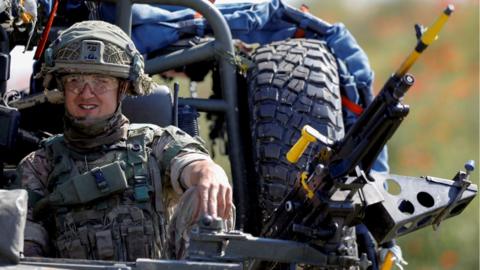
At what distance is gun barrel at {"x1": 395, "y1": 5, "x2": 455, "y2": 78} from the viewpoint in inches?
250

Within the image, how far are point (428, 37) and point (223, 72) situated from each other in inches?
85.8

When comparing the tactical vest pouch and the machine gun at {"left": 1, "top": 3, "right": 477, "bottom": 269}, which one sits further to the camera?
the tactical vest pouch

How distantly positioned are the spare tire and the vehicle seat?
0.56 meters

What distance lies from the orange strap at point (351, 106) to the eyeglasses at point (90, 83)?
1887 mm

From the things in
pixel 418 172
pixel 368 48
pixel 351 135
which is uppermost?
pixel 351 135

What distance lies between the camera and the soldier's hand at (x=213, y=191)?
6.38 m

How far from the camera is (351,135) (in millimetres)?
6695

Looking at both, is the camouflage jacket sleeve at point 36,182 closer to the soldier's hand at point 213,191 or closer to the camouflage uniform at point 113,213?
the camouflage uniform at point 113,213

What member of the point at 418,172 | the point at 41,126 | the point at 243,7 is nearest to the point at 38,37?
the point at 41,126

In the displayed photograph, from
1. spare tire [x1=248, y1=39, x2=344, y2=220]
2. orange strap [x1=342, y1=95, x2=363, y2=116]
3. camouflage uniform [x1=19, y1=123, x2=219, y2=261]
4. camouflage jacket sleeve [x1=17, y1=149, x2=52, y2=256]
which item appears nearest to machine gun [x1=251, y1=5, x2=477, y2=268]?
camouflage uniform [x1=19, y1=123, x2=219, y2=261]

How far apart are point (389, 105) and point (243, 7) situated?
2652mm

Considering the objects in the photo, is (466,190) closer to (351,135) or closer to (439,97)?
(351,135)

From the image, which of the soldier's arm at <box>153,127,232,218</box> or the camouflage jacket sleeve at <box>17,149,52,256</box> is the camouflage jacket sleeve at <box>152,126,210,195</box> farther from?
the camouflage jacket sleeve at <box>17,149,52,256</box>

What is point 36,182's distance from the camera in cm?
722
